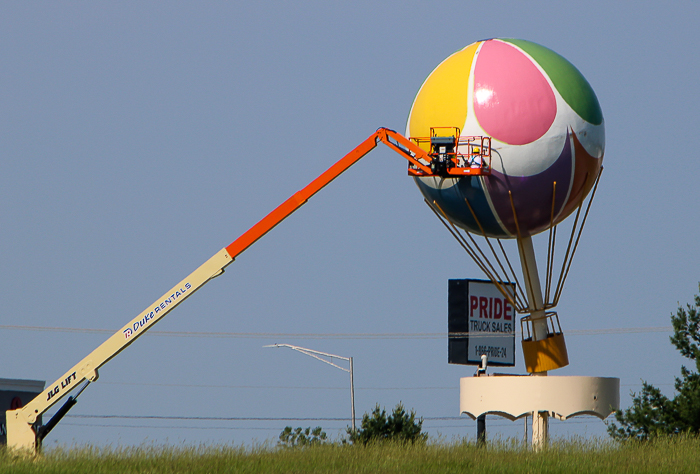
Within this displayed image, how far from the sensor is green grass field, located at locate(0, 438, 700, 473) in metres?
17.6

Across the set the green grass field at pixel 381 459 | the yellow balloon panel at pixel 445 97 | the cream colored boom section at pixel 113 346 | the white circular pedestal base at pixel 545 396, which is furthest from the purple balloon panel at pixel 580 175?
the cream colored boom section at pixel 113 346

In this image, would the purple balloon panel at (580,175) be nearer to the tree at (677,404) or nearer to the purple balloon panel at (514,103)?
the purple balloon panel at (514,103)

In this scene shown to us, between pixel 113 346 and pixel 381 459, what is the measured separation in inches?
276

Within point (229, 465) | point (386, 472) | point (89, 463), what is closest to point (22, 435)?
point (89, 463)

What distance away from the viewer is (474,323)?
3256cm

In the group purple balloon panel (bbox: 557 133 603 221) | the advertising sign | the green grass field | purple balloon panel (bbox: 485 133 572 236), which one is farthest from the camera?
the advertising sign

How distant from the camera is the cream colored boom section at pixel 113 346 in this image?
21.0 meters

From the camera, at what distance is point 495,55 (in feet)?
63.7

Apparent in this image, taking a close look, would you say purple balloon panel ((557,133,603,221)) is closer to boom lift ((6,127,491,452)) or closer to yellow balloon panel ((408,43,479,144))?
yellow balloon panel ((408,43,479,144))

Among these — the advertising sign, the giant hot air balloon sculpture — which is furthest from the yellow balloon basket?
the advertising sign

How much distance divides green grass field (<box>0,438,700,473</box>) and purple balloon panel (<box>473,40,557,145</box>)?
6610 mm

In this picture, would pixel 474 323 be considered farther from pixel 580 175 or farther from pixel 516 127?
pixel 516 127

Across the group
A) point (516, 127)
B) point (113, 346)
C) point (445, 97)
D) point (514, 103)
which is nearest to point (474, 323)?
point (445, 97)

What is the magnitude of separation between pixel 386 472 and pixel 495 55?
9.10 meters
